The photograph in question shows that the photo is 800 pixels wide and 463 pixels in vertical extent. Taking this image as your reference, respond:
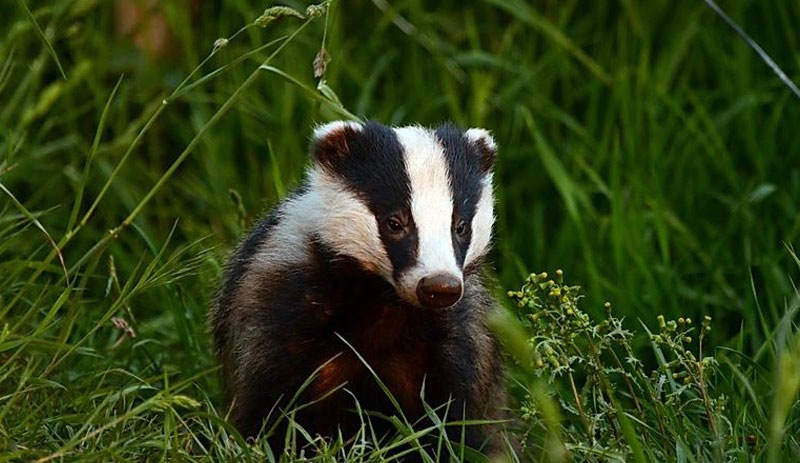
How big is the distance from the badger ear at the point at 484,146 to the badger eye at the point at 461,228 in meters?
0.33

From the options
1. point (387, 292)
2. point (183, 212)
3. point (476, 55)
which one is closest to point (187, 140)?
point (183, 212)

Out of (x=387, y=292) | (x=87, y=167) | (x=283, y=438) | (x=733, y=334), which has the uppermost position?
(x=87, y=167)

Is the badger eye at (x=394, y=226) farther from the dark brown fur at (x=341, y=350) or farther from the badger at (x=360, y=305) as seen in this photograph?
the dark brown fur at (x=341, y=350)

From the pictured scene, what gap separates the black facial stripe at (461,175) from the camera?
3734mm

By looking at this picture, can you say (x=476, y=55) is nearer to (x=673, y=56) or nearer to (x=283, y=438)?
(x=673, y=56)

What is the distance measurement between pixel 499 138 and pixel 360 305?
2.32 m

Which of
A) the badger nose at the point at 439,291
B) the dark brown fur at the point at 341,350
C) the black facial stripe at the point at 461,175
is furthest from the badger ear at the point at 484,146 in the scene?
the badger nose at the point at 439,291

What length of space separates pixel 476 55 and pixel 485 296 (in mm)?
2119

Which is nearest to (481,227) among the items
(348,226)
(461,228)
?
(461,228)

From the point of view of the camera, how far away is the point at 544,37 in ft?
20.4

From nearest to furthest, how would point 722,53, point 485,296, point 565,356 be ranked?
point 565,356 → point 485,296 → point 722,53

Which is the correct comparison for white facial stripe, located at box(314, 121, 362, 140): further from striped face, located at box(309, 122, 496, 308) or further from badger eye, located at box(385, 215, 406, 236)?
badger eye, located at box(385, 215, 406, 236)

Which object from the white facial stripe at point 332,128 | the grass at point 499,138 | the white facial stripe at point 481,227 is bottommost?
the grass at point 499,138

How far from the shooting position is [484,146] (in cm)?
409
